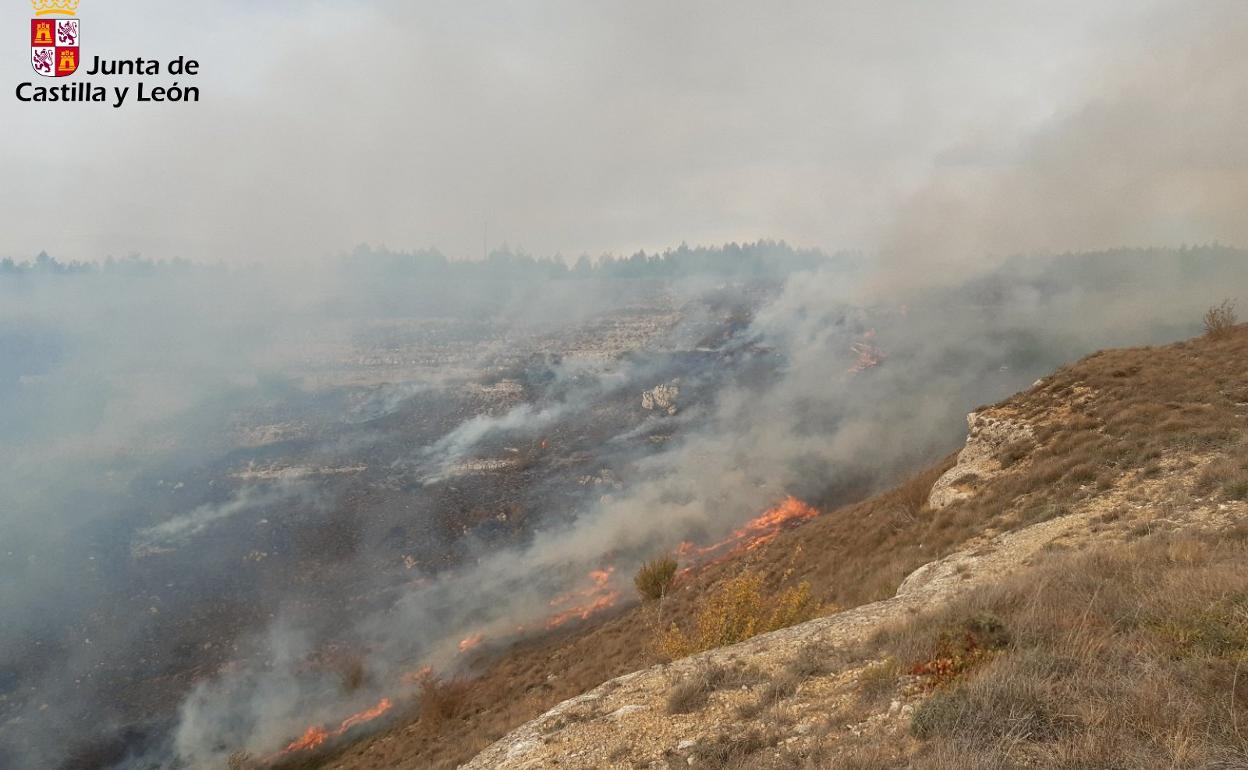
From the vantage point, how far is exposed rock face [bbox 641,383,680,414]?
4856 cm

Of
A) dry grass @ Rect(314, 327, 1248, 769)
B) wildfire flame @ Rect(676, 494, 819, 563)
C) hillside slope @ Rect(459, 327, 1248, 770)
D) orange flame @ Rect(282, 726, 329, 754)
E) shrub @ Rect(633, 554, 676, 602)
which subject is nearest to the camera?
hillside slope @ Rect(459, 327, 1248, 770)

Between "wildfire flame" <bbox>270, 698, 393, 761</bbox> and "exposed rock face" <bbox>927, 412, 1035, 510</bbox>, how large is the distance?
69.7 ft

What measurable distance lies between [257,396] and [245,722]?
128ft

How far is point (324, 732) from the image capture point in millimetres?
21094

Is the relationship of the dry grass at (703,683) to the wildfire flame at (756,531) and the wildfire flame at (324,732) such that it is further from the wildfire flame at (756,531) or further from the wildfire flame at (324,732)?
the wildfire flame at (756,531)

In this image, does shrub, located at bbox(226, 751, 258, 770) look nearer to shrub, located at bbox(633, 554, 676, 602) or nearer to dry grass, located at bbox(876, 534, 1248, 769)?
shrub, located at bbox(633, 554, 676, 602)

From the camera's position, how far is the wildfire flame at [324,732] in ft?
67.8

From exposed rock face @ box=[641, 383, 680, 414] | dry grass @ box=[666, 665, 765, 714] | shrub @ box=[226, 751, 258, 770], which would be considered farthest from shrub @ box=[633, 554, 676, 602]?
exposed rock face @ box=[641, 383, 680, 414]

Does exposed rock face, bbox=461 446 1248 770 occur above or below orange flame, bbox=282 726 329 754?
above

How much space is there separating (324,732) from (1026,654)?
24252 millimetres

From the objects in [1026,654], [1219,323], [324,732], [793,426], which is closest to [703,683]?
[1026,654]

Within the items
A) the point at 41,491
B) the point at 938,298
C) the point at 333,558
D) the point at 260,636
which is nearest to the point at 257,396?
the point at 41,491

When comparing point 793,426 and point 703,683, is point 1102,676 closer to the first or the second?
point 703,683

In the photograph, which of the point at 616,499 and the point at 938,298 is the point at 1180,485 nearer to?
the point at 616,499
